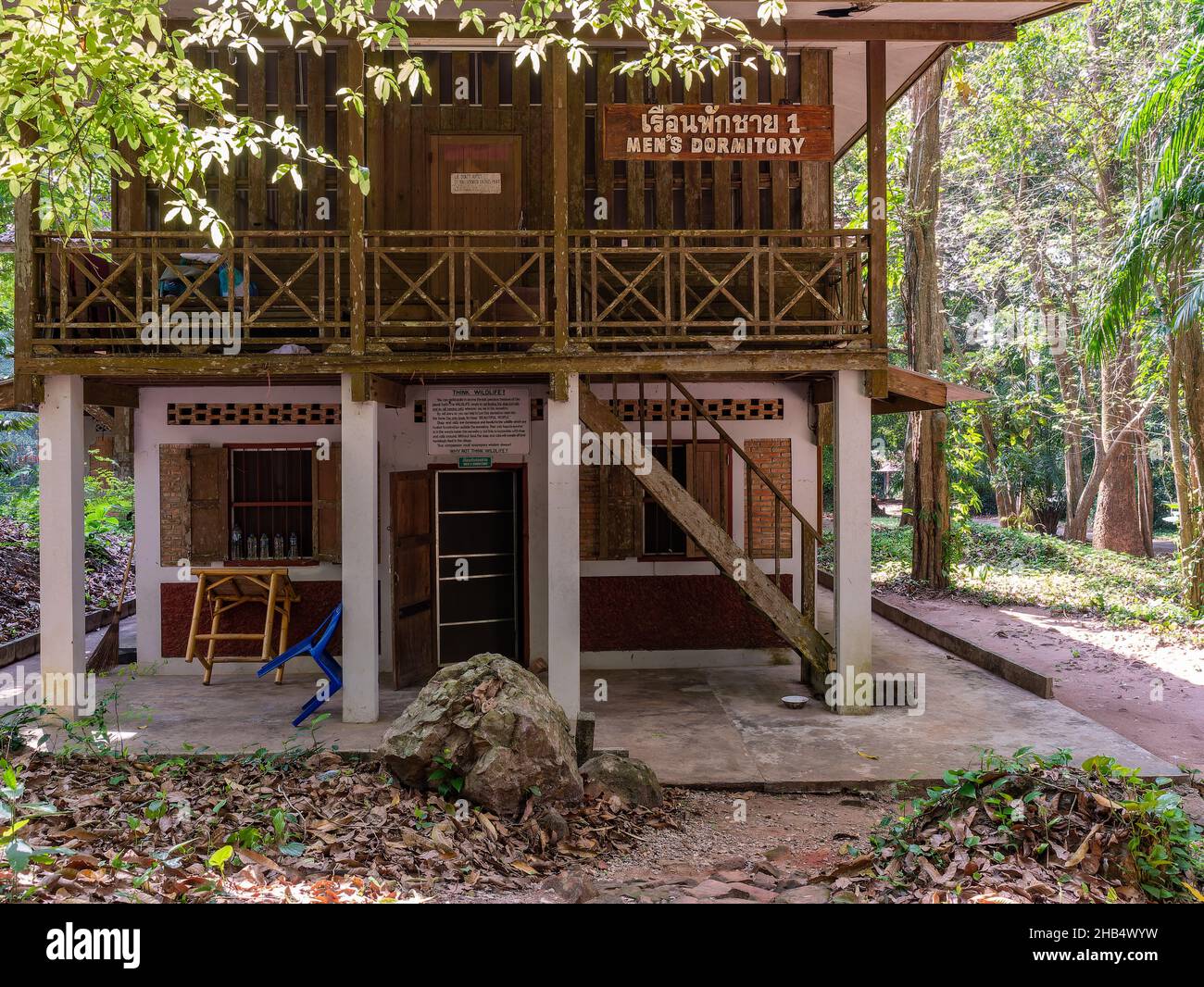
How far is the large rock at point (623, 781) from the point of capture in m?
6.89

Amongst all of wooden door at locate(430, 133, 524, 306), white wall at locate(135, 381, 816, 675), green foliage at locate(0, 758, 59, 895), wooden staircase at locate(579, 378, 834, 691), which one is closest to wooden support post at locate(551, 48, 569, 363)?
wooden staircase at locate(579, 378, 834, 691)

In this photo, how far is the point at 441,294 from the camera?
33.9ft

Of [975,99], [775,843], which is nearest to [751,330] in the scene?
[775,843]

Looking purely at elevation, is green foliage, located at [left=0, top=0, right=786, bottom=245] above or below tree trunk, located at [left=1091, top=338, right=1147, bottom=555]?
above

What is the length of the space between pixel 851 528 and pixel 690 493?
2509mm

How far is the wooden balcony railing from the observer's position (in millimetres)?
8938

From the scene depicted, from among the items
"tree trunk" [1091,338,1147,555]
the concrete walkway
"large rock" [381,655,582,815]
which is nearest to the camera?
"large rock" [381,655,582,815]

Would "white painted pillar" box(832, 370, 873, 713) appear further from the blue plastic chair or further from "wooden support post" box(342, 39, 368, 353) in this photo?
the blue plastic chair

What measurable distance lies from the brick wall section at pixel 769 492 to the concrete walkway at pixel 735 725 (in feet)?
4.95

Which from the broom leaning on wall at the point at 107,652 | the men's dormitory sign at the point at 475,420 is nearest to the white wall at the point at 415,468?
the men's dormitory sign at the point at 475,420

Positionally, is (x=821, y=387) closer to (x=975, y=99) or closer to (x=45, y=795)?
(x=45, y=795)

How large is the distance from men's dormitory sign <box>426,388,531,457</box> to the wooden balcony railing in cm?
87

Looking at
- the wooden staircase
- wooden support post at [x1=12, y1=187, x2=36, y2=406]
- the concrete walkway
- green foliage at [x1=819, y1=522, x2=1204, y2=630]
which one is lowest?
the concrete walkway

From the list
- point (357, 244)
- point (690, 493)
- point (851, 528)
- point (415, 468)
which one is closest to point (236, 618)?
point (415, 468)
